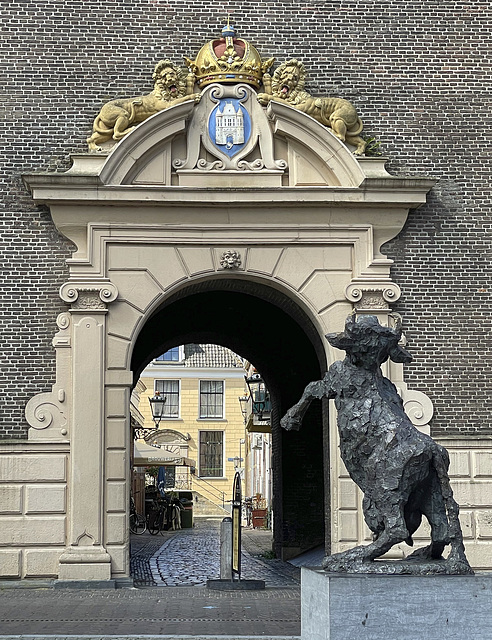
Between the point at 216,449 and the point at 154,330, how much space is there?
1241 inches

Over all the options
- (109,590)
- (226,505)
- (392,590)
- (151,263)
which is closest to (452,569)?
(392,590)

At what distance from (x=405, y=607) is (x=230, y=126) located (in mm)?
10054

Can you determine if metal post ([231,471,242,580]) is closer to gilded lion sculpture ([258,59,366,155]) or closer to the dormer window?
gilded lion sculpture ([258,59,366,155])

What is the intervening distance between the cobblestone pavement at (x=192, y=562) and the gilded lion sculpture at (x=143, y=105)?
6.29 metres

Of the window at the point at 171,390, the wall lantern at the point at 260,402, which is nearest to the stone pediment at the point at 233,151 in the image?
the wall lantern at the point at 260,402

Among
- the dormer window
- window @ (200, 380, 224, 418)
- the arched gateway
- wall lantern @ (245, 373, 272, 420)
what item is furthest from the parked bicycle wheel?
the dormer window

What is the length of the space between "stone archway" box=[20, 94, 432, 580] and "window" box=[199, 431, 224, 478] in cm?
3526

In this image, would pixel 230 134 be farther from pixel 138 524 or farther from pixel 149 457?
pixel 149 457

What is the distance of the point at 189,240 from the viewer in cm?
1564

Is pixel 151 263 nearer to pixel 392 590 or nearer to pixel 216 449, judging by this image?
pixel 392 590

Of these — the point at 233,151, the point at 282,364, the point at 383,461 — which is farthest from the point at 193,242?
the point at 383,461

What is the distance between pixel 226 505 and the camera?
47.9 metres

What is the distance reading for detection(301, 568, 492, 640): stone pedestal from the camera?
6918 millimetres

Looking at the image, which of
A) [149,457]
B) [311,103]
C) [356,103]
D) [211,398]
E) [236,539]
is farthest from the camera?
[211,398]
